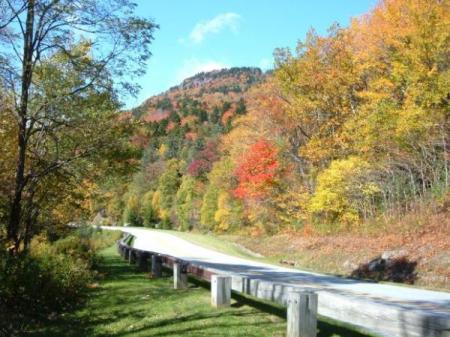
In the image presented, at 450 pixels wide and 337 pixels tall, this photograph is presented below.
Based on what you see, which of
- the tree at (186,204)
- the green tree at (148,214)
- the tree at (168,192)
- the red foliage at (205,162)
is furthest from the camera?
the green tree at (148,214)

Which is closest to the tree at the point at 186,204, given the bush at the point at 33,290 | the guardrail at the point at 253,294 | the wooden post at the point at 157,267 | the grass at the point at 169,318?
the wooden post at the point at 157,267

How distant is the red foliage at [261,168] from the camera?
3747cm

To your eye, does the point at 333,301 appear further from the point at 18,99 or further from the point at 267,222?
the point at 267,222

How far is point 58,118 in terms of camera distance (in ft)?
41.9

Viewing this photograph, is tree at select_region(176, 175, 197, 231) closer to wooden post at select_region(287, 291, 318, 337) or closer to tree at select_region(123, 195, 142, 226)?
tree at select_region(123, 195, 142, 226)

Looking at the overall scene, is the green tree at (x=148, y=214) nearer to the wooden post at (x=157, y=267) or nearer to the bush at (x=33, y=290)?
the wooden post at (x=157, y=267)

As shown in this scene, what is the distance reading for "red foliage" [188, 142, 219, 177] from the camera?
278 feet

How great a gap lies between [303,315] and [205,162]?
79.2 meters

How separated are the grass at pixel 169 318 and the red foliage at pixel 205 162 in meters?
72.1

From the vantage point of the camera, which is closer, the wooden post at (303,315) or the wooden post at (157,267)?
the wooden post at (303,315)

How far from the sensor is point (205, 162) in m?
85.4

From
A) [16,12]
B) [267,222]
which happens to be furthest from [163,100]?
[16,12]

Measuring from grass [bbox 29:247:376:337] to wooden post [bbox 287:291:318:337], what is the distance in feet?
3.48

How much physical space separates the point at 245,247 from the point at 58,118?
27.0 meters
